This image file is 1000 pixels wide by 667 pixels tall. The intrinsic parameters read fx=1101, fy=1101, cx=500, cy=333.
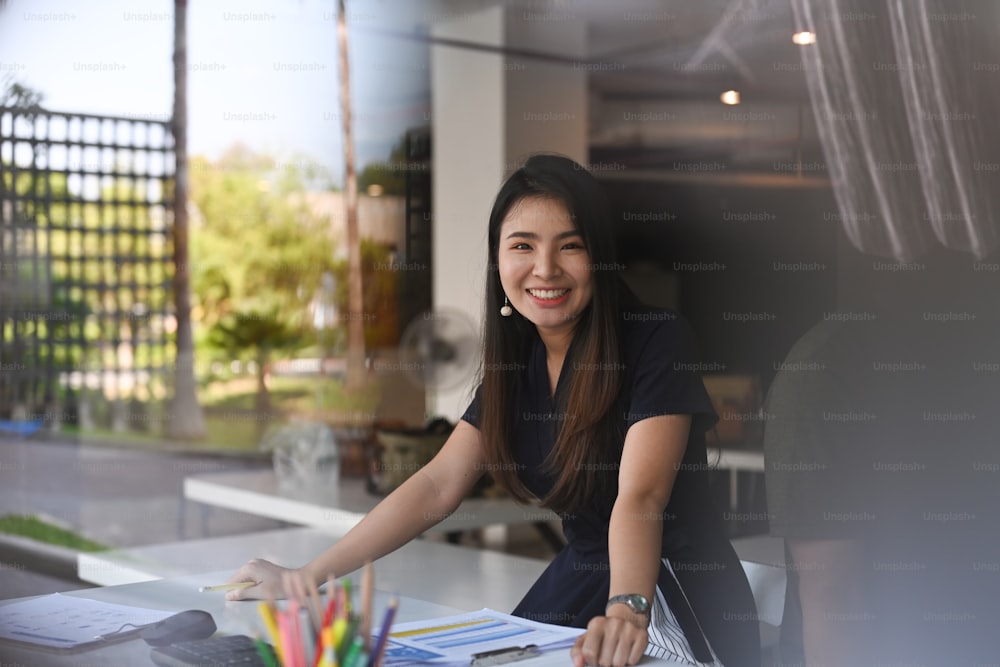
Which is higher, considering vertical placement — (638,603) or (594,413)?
(594,413)

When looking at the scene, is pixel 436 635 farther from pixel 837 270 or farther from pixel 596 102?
pixel 596 102

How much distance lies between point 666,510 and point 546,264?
57 centimetres

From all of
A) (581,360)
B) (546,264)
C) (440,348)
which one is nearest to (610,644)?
(581,360)

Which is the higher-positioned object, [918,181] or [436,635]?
[918,181]

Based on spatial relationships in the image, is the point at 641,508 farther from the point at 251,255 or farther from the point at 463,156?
the point at 251,255

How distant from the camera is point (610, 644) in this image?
5.63ft

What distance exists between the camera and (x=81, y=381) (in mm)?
9828

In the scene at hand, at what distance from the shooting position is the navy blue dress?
2.20m

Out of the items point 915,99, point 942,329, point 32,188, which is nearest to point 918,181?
point 915,99

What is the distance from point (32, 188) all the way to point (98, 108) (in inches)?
55.3

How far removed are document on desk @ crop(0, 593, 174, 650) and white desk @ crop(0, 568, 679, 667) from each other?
0.10 feet

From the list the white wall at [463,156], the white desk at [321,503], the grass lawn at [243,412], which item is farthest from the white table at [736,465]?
the grass lawn at [243,412]

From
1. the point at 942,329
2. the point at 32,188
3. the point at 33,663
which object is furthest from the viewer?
the point at 32,188

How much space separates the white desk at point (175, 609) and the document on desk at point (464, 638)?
2.7 inches
